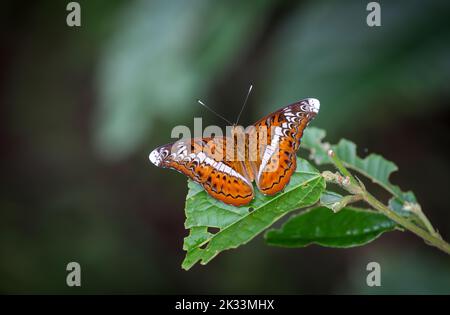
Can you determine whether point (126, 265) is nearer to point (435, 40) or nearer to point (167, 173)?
point (167, 173)

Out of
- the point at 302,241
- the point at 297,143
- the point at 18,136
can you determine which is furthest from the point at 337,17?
the point at 18,136

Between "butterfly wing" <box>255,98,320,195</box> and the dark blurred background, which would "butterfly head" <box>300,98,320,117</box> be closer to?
"butterfly wing" <box>255,98,320,195</box>

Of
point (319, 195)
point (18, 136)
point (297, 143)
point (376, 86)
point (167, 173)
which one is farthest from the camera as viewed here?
point (18, 136)

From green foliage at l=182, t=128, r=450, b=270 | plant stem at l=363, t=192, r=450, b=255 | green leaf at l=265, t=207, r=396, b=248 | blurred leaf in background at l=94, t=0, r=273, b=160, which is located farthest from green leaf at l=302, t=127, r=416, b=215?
blurred leaf in background at l=94, t=0, r=273, b=160

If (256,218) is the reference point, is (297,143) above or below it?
above

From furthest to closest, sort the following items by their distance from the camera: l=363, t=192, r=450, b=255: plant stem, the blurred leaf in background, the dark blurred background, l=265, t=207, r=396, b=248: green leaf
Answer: the blurred leaf in background → the dark blurred background → l=265, t=207, r=396, b=248: green leaf → l=363, t=192, r=450, b=255: plant stem

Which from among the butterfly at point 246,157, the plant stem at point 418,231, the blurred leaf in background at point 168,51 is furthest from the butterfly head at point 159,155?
the blurred leaf in background at point 168,51

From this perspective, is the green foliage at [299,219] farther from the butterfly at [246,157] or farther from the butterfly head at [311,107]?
the butterfly head at [311,107]
